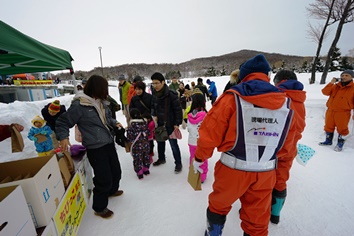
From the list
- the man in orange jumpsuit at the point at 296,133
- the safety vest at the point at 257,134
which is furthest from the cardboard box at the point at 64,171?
the man in orange jumpsuit at the point at 296,133

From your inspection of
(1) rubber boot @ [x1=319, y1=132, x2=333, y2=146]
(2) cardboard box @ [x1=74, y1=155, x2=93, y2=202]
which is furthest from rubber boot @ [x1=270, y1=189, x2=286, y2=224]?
(1) rubber boot @ [x1=319, y1=132, x2=333, y2=146]

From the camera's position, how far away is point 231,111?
1250 millimetres

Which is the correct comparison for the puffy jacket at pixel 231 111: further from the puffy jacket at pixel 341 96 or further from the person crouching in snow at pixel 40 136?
the puffy jacket at pixel 341 96

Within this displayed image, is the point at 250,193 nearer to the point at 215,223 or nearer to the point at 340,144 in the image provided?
the point at 215,223

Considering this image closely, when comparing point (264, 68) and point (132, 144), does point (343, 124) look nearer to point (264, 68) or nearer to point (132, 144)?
point (264, 68)

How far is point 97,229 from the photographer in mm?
1974

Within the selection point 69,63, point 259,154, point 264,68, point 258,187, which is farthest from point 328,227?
point 69,63

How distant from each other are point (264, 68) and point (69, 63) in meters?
3.11

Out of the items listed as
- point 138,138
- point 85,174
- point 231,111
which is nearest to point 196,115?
point 138,138

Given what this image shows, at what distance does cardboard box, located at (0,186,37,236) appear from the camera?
0.84 metres

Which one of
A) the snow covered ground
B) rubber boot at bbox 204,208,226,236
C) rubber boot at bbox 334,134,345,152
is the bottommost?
the snow covered ground

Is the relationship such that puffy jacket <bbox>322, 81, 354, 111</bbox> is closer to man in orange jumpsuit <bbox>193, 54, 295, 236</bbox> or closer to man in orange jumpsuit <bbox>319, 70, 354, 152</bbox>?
man in orange jumpsuit <bbox>319, 70, 354, 152</bbox>

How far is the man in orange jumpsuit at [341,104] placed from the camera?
3.39 meters

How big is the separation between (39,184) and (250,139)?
5.04ft
